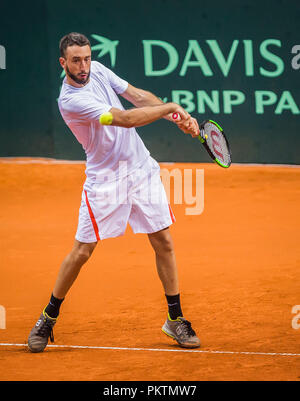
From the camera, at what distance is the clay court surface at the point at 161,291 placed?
4.06 m

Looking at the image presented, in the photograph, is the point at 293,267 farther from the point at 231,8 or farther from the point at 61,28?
the point at 61,28

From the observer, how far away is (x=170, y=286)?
176 inches

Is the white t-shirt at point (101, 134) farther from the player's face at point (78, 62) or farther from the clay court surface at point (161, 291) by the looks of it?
the clay court surface at point (161, 291)

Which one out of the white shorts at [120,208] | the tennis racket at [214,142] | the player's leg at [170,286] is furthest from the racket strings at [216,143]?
the player's leg at [170,286]

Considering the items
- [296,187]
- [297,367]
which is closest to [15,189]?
[296,187]

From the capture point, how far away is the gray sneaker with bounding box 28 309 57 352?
171 inches

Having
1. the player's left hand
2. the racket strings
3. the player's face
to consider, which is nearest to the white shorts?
the player's left hand

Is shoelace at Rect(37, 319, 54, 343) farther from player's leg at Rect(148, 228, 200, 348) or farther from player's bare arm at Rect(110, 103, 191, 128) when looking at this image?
player's bare arm at Rect(110, 103, 191, 128)

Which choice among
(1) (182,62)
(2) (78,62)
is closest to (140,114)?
(2) (78,62)

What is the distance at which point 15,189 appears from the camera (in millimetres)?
10031

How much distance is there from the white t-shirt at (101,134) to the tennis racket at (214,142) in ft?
1.24

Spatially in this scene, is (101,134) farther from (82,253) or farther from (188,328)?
(188,328)

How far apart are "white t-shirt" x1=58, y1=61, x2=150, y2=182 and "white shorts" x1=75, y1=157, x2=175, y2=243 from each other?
66mm

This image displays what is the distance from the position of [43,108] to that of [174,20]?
2469mm
